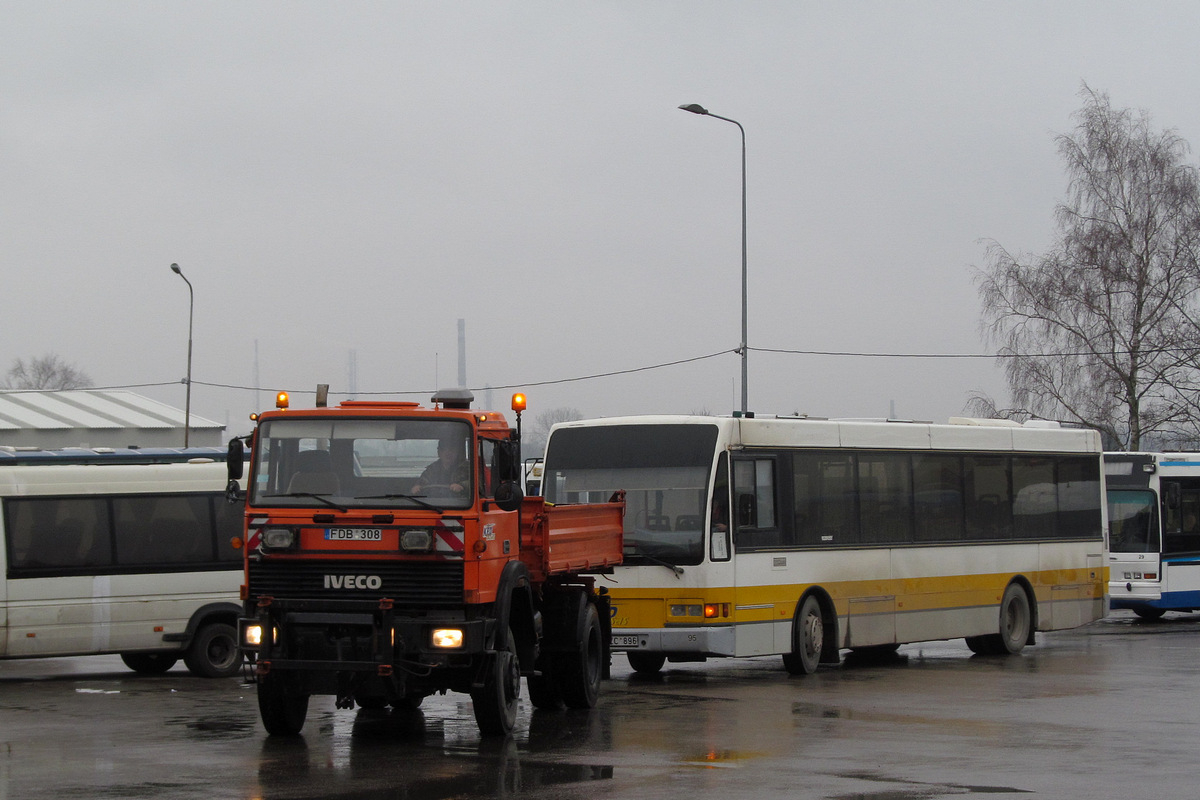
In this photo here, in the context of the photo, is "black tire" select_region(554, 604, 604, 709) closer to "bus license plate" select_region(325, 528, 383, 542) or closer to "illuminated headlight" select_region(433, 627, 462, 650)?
"illuminated headlight" select_region(433, 627, 462, 650)

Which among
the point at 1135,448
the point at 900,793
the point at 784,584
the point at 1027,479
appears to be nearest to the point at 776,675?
the point at 784,584

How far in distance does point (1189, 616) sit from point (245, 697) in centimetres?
2223

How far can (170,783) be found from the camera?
9.68 m

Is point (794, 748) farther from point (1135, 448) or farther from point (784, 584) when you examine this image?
point (1135, 448)

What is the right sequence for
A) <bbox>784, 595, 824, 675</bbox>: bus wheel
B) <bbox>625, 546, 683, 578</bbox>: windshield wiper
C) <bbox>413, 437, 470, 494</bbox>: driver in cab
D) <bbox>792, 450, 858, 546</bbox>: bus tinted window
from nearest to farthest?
<bbox>413, 437, 470, 494</bbox>: driver in cab
<bbox>625, 546, 683, 578</bbox>: windshield wiper
<bbox>784, 595, 824, 675</bbox>: bus wheel
<bbox>792, 450, 858, 546</bbox>: bus tinted window

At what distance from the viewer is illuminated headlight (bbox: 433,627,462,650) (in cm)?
1127

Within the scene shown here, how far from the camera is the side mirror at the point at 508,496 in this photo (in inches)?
461

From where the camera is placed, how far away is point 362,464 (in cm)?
1159

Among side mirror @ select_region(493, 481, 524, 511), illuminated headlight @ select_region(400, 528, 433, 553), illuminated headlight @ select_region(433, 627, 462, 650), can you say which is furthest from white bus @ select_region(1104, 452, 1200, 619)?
illuminated headlight @ select_region(400, 528, 433, 553)

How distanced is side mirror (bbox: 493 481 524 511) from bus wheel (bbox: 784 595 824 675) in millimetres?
6641

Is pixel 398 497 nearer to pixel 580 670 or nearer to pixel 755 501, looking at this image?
pixel 580 670

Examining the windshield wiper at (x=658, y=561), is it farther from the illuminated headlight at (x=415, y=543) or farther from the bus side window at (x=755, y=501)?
the illuminated headlight at (x=415, y=543)

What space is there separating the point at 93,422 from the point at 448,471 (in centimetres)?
4484

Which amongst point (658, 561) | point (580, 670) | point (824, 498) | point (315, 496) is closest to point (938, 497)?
point (824, 498)
